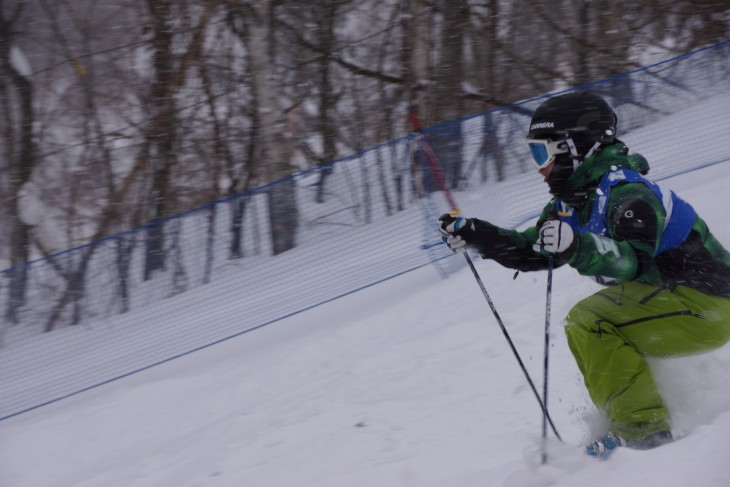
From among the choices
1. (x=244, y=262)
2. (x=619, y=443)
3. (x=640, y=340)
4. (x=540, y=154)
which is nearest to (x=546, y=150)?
(x=540, y=154)

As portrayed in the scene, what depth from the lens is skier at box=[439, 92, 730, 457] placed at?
288 centimetres

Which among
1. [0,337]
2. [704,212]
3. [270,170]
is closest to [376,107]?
A: [270,170]

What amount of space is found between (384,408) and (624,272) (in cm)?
254

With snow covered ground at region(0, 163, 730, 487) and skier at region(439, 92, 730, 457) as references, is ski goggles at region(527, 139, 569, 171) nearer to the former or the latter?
skier at region(439, 92, 730, 457)

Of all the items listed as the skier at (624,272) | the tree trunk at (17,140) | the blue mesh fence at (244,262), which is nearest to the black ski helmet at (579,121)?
the skier at (624,272)

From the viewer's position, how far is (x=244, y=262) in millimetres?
7258

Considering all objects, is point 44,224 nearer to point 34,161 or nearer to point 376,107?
point 34,161

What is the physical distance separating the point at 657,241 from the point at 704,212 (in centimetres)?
468

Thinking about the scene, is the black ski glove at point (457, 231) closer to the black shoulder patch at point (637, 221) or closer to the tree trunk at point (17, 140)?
the black shoulder patch at point (637, 221)

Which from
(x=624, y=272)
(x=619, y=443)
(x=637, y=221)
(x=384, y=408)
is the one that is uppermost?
(x=637, y=221)

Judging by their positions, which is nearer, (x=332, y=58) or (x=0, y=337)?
(x=0, y=337)

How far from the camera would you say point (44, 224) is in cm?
1126

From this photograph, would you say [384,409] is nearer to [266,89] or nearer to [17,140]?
[266,89]

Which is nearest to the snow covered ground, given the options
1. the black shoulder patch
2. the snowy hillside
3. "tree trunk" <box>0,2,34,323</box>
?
the snowy hillside
